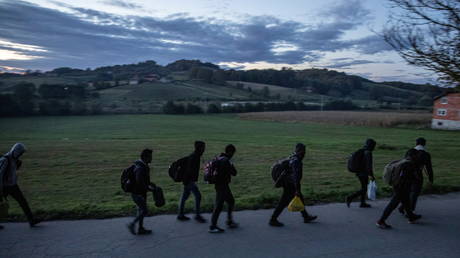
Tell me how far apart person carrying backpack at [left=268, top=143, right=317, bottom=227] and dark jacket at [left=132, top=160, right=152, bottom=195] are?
247cm

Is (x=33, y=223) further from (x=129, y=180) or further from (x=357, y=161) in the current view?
(x=357, y=161)

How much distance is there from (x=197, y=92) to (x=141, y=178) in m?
107

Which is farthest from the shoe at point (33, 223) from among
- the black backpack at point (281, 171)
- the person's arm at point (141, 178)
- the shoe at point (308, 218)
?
the shoe at point (308, 218)

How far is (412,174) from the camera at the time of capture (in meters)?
6.19

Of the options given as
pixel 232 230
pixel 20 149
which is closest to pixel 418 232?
pixel 232 230

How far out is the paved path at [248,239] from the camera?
5090 millimetres

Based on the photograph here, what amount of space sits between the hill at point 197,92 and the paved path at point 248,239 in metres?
47.8

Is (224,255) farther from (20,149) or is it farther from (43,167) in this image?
(43,167)

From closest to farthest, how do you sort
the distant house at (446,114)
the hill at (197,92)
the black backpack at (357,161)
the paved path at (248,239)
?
1. the paved path at (248,239)
2. the black backpack at (357,161)
3. the distant house at (446,114)
4. the hill at (197,92)

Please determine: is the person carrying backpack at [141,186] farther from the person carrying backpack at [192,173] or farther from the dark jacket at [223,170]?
the dark jacket at [223,170]

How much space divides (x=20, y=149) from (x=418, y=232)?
7539 millimetres

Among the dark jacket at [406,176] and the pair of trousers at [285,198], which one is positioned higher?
the dark jacket at [406,176]

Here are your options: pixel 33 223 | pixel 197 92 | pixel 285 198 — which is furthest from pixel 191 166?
pixel 197 92

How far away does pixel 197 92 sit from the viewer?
111562mm
